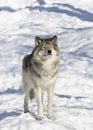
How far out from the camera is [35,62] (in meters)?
7.21

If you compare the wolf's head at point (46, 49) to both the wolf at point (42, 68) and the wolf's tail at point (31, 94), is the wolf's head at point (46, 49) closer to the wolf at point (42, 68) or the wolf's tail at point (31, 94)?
the wolf at point (42, 68)

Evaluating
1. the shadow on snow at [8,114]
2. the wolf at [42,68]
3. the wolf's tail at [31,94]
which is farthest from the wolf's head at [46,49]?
the shadow on snow at [8,114]

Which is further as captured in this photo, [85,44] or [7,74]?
[85,44]

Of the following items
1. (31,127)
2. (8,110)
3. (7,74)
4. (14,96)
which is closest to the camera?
(31,127)

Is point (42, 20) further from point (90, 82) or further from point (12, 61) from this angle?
point (90, 82)

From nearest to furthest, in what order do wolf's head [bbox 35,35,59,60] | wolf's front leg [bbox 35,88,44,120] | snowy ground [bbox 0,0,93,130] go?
wolf's head [bbox 35,35,59,60] < wolf's front leg [bbox 35,88,44,120] < snowy ground [bbox 0,0,93,130]

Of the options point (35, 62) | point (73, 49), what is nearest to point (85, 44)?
point (73, 49)

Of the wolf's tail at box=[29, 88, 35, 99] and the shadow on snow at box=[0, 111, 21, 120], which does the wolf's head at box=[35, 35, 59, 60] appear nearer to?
the wolf's tail at box=[29, 88, 35, 99]

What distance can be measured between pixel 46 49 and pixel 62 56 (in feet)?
22.2

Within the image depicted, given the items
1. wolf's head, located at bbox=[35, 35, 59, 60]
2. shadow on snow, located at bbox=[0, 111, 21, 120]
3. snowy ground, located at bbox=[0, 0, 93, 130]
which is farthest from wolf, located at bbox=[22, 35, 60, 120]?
shadow on snow, located at bbox=[0, 111, 21, 120]

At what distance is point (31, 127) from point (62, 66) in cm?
564

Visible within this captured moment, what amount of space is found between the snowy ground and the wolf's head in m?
1.11

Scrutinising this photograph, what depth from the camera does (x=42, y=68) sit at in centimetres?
720

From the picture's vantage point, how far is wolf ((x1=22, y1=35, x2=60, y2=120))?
696cm
